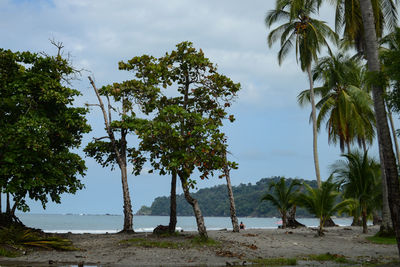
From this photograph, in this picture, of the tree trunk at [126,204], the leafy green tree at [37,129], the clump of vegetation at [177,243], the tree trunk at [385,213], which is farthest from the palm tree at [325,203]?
the leafy green tree at [37,129]

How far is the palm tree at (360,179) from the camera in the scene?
19.0m

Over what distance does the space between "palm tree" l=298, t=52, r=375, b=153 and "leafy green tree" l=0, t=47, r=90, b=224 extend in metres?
19.4

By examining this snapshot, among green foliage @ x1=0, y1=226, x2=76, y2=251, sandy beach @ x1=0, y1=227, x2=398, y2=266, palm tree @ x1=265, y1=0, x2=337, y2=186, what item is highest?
palm tree @ x1=265, y1=0, x2=337, y2=186

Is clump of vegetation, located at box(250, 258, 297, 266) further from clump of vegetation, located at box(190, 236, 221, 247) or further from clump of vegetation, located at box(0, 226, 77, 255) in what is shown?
clump of vegetation, located at box(0, 226, 77, 255)

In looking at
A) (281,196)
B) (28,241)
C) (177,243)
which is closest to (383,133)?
(177,243)

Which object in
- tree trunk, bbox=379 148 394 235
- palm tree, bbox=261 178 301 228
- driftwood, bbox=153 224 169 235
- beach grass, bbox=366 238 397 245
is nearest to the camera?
beach grass, bbox=366 238 397 245

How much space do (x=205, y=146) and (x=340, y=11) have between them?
41.8 feet

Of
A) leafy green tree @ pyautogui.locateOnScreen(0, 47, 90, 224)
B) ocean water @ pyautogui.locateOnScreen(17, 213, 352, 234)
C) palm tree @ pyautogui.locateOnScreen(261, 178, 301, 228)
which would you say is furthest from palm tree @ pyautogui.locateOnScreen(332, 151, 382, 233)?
ocean water @ pyautogui.locateOnScreen(17, 213, 352, 234)

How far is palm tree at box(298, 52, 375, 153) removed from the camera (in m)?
27.5

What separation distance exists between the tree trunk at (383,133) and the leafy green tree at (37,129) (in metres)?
11.7

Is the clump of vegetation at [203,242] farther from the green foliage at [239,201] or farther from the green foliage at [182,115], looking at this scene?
the green foliage at [239,201]

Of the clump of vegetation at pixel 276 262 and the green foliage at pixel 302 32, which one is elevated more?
the green foliage at pixel 302 32

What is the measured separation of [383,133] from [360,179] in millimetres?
9544

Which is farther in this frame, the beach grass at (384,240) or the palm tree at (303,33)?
the palm tree at (303,33)
